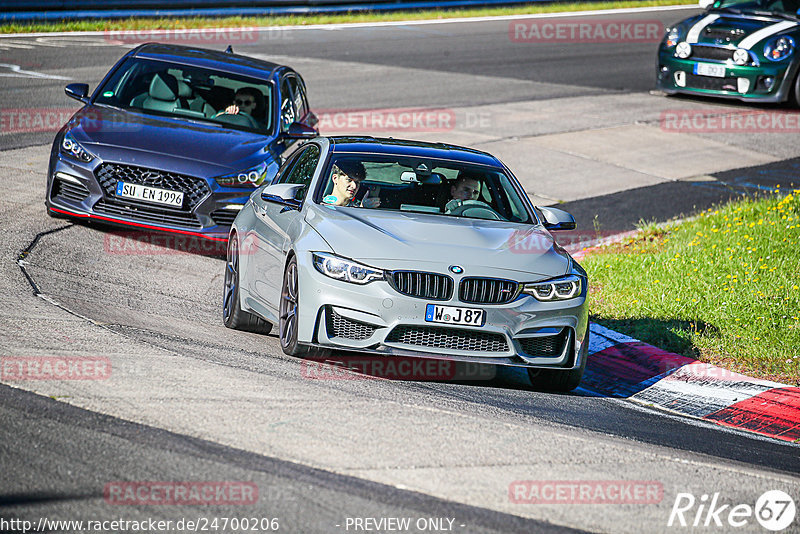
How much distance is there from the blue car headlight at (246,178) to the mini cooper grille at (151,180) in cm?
18

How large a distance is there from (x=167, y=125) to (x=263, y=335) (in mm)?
3665

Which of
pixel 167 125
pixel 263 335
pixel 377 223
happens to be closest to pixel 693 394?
pixel 377 223

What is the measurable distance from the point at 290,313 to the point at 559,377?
6.08 feet

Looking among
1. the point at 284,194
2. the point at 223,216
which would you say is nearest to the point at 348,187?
the point at 284,194

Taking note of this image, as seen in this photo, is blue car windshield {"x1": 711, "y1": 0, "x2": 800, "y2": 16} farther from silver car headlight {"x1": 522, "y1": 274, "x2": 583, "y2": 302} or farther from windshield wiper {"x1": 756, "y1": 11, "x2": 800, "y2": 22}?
silver car headlight {"x1": 522, "y1": 274, "x2": 583, "y2": 302}

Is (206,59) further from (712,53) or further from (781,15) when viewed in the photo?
(781,15)

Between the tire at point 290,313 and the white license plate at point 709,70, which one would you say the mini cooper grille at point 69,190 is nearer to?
the tire at point 290,313

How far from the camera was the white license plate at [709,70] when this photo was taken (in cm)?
2014

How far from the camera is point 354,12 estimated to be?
30.4 metres

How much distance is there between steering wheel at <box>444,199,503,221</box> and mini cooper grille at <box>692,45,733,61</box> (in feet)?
42.0

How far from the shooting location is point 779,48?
1983 cm

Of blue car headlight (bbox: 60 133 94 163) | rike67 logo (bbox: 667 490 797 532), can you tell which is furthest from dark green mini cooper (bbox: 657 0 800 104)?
rike67 logo (bbox: 667 490 797 532)

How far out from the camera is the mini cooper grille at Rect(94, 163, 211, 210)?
10.6 m

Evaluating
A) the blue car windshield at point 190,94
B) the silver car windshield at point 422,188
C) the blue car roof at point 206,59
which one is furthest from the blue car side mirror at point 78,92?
the silver car windshield at point 422,188
